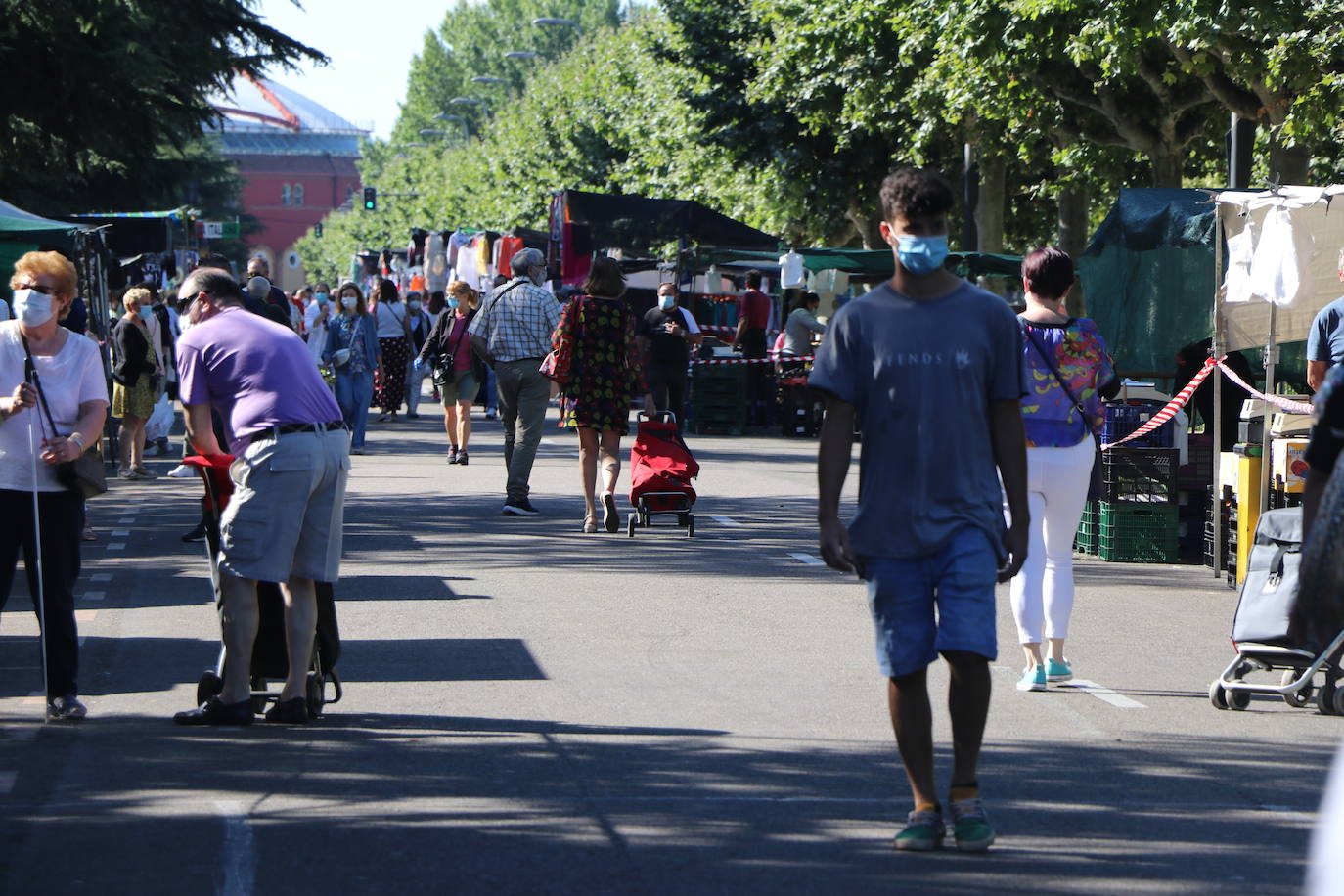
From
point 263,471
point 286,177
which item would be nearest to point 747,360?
point 263,471

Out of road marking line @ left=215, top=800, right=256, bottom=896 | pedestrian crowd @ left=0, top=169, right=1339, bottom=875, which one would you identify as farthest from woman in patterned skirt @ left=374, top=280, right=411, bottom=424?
road marking line @ left=215, top=800, right=256, bottom=896

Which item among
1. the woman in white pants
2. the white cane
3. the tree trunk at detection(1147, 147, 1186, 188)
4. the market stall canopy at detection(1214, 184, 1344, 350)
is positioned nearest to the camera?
the white cane

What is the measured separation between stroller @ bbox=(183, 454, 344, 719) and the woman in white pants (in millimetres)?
2696

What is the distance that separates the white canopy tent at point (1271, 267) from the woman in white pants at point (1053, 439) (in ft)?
11.0

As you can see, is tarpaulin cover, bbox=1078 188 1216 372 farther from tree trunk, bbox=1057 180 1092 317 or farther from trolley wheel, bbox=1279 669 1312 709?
tree trunk, bbox=1057 180 1092 317

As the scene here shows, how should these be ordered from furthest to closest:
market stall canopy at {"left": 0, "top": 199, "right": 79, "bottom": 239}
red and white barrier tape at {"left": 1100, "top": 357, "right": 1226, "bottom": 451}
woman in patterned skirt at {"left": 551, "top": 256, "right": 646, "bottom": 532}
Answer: market stall canopy at {"left": 0, "top": 199, "right": 79, "bottom": 239}, woman in patterned skirt at {"left": 551, "top": 256, "right": 646, "bottom": 532}, red and white barrier tape at {"left": 1100, "top": 357, "right": 1226, "bottom": 451}

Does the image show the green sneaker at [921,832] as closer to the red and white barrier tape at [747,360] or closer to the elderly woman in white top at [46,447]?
the elderly woman in white top at [46,447]

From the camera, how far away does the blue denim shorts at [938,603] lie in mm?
5375

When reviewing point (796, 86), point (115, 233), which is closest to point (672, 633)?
point (115, 233)

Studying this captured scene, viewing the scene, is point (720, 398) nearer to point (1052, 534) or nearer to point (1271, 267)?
point (1271, 267)

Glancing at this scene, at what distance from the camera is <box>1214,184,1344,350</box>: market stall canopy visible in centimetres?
1164

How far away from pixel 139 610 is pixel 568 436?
15.6 metres

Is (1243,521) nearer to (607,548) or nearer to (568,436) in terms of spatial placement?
(607,548)

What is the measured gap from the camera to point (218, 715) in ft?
23.8
